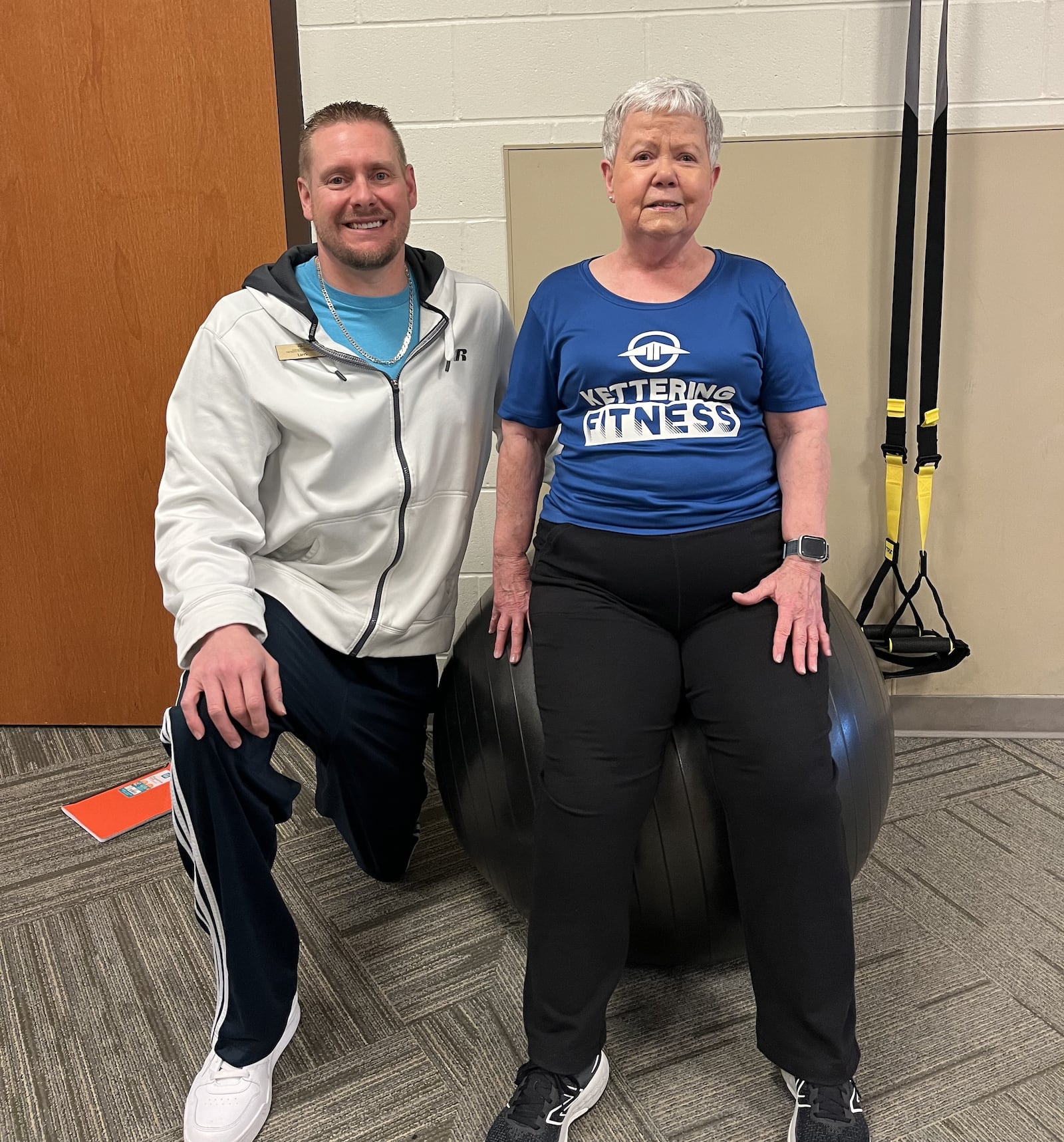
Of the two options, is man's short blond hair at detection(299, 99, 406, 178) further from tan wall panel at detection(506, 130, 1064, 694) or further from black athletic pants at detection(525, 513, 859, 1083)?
black athletic pants at detection(525, 513, 859, 1083)

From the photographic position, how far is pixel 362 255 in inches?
63.0

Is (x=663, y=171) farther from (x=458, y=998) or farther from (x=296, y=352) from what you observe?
(x=458, y=998)

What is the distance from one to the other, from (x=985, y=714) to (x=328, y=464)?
173cm

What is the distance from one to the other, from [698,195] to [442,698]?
0.90 metres

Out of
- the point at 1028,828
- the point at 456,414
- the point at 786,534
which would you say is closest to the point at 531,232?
the point at 456,414

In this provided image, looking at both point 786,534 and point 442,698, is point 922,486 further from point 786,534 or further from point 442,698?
point 442,698

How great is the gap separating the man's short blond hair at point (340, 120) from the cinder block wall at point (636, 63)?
581 mm

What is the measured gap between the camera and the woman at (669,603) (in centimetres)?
134

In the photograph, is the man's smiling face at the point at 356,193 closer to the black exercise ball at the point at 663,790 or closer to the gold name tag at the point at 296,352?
the gold name tag at the point at 296,352

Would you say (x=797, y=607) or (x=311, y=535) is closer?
(x=797, y=607)

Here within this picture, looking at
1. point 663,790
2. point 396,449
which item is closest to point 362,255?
point 396,449

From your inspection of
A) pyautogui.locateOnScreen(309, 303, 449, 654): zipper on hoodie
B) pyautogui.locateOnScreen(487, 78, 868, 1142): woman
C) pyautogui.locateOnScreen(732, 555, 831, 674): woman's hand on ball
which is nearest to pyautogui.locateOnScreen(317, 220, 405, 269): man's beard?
pyautogui.locateOnScreen(309, 303, 449, 654): zipper on hoodie

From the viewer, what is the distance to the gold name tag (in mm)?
1604

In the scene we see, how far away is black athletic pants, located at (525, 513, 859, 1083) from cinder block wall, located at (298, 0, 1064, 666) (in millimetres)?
1149
